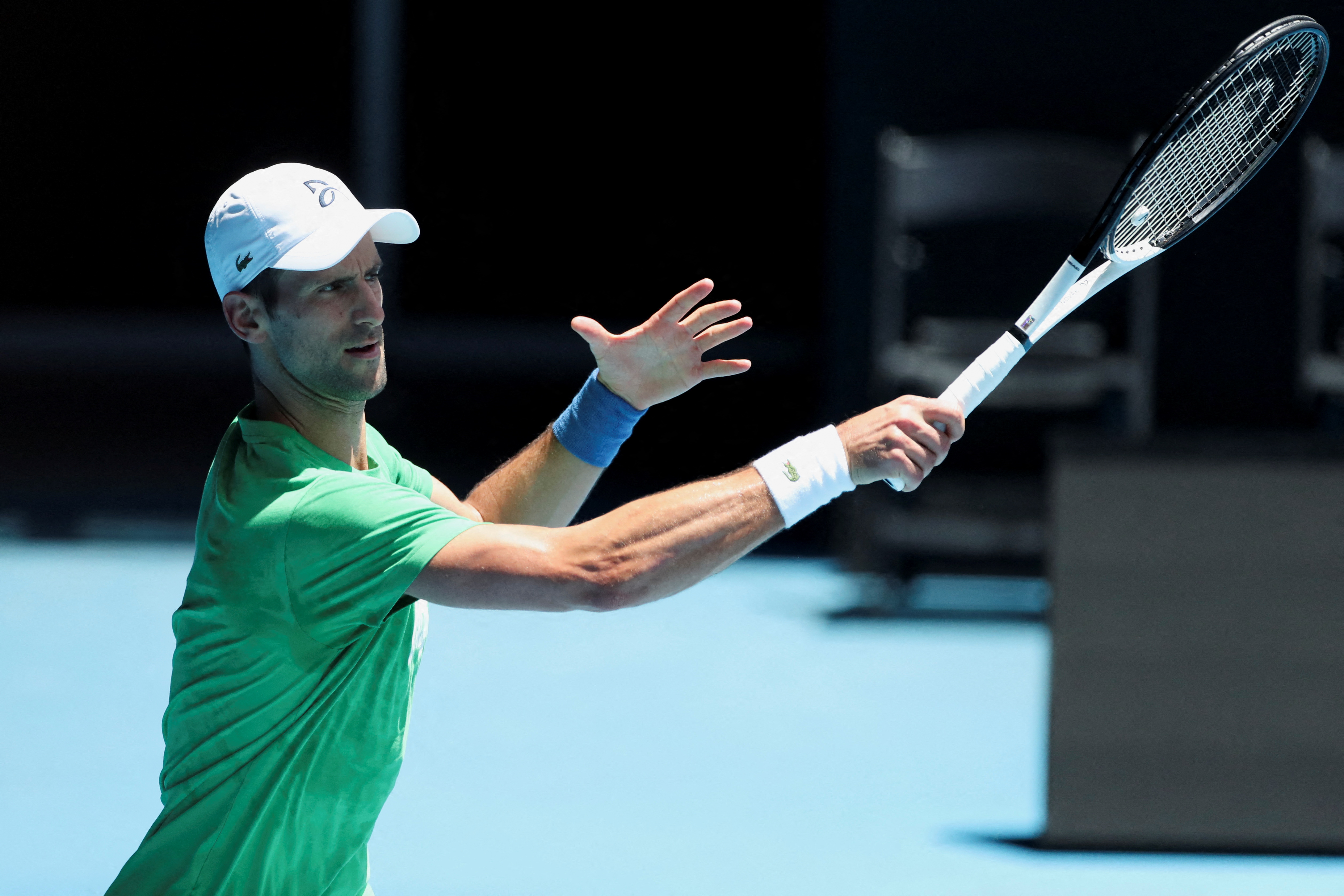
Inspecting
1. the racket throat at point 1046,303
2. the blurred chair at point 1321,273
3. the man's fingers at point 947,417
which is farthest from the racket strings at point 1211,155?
the blurred chair at point 1321,273

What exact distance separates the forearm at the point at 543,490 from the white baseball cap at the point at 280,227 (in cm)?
64

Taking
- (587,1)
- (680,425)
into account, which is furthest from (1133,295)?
(587,1)

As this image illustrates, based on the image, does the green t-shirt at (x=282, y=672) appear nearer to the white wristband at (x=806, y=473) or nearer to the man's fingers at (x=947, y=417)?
the white wristband at (x=806, y=473)

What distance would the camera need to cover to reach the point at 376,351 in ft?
7.83

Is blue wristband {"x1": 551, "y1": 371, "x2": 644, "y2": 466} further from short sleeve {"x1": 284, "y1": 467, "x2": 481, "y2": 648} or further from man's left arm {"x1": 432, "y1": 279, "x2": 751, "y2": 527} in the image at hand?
short sleeve {"x1": 284, "y1": 467, "x2": 481, "y2": 648}

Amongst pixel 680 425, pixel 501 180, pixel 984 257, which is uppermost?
pixel 501 180

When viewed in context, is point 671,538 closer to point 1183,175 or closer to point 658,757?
point 1183,175

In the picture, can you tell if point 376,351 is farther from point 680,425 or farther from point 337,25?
point 337,25

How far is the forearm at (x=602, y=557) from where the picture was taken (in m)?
2.10

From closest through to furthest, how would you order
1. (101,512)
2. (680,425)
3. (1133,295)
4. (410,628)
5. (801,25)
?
1. (410,628)
2. (1133,295)
3. (101,512)
4. (680,425)
5. (801,25)

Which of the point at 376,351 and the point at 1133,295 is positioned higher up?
the point at 1133,295

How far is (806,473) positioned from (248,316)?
0.82 metres

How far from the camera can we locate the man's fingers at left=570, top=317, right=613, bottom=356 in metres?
2.71

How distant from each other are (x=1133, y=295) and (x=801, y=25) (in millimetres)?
3416
